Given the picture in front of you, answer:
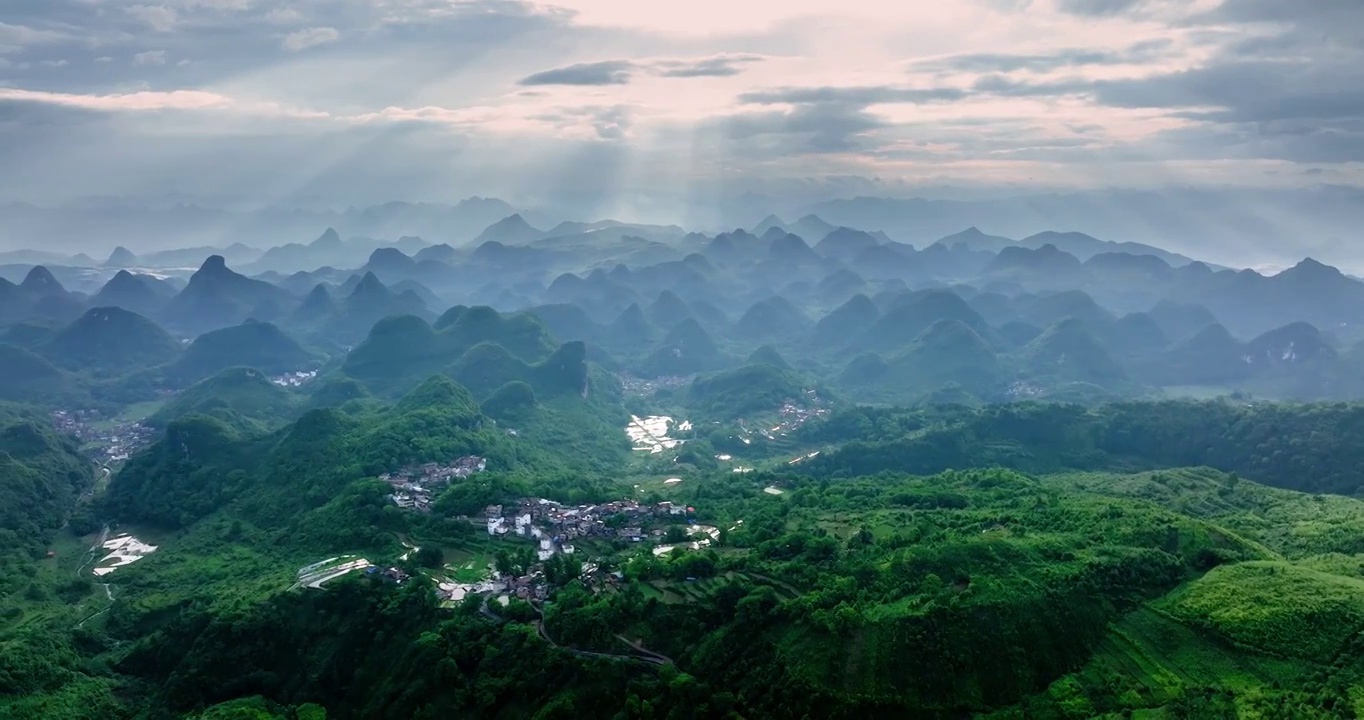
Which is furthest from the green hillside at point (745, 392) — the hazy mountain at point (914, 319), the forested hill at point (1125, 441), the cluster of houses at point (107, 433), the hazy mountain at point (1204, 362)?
the cluster of houses at point (107, 433)

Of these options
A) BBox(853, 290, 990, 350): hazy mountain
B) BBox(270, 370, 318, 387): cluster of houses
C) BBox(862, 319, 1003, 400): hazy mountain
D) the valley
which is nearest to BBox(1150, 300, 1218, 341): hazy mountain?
BBox(853, 290, 990, 350): hazy mountain

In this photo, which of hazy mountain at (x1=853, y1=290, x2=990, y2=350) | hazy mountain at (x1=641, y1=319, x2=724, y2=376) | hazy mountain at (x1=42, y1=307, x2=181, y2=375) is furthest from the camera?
hazy mountain at (x1=853, y1=290, x2=990, y2=350)

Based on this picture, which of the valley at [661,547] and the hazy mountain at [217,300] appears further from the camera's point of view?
the hazy mountain at [217,300]

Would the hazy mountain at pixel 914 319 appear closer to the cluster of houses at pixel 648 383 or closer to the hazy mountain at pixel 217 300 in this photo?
the cluster of houses at pixel 648 383

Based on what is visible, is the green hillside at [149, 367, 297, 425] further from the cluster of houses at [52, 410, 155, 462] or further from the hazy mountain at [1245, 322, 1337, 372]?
the hazy mountain at [1245, 322, 1337, 372]

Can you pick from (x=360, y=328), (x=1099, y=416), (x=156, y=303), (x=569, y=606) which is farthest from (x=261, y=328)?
(x=1099, y=416)
